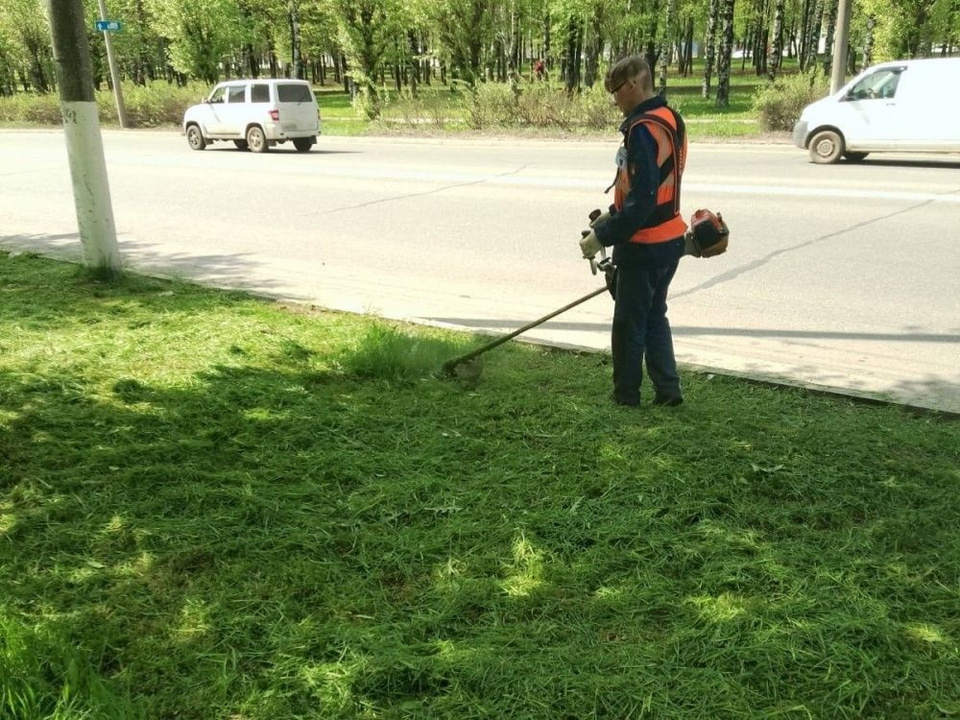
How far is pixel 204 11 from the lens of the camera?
37.5 meters

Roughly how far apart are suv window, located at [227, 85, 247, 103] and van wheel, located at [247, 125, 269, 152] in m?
0.97

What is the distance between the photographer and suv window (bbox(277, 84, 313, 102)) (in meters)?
21.0

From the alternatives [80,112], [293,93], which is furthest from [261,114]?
[80,112]

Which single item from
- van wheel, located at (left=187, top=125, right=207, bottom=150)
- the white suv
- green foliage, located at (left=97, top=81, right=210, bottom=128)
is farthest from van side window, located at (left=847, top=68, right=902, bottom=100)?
green foliage, located at (left=97, top=81, right=210, bottom=128)

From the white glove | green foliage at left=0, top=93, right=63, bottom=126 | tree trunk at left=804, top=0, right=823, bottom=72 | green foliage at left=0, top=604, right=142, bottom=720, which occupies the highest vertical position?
tree trunk at left=804, top=0, right=823, bottom=72

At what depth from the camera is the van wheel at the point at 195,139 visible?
22.8 m

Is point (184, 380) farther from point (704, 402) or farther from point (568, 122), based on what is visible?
point (568, 122)

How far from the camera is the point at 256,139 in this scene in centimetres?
2133

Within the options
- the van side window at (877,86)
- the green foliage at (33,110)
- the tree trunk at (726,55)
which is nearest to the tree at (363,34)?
the tree trunk at (726,55)

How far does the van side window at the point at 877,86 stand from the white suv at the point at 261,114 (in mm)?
12342

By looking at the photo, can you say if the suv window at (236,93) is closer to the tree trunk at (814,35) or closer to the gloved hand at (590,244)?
the gloved hand at (590,244)

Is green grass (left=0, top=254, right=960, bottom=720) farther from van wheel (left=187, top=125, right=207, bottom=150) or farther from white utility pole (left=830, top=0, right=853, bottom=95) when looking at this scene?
van wheel (left=187, top=125, right=207, bottom=150)

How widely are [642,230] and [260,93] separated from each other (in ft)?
63.5

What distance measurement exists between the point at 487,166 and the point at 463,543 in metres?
13.7
